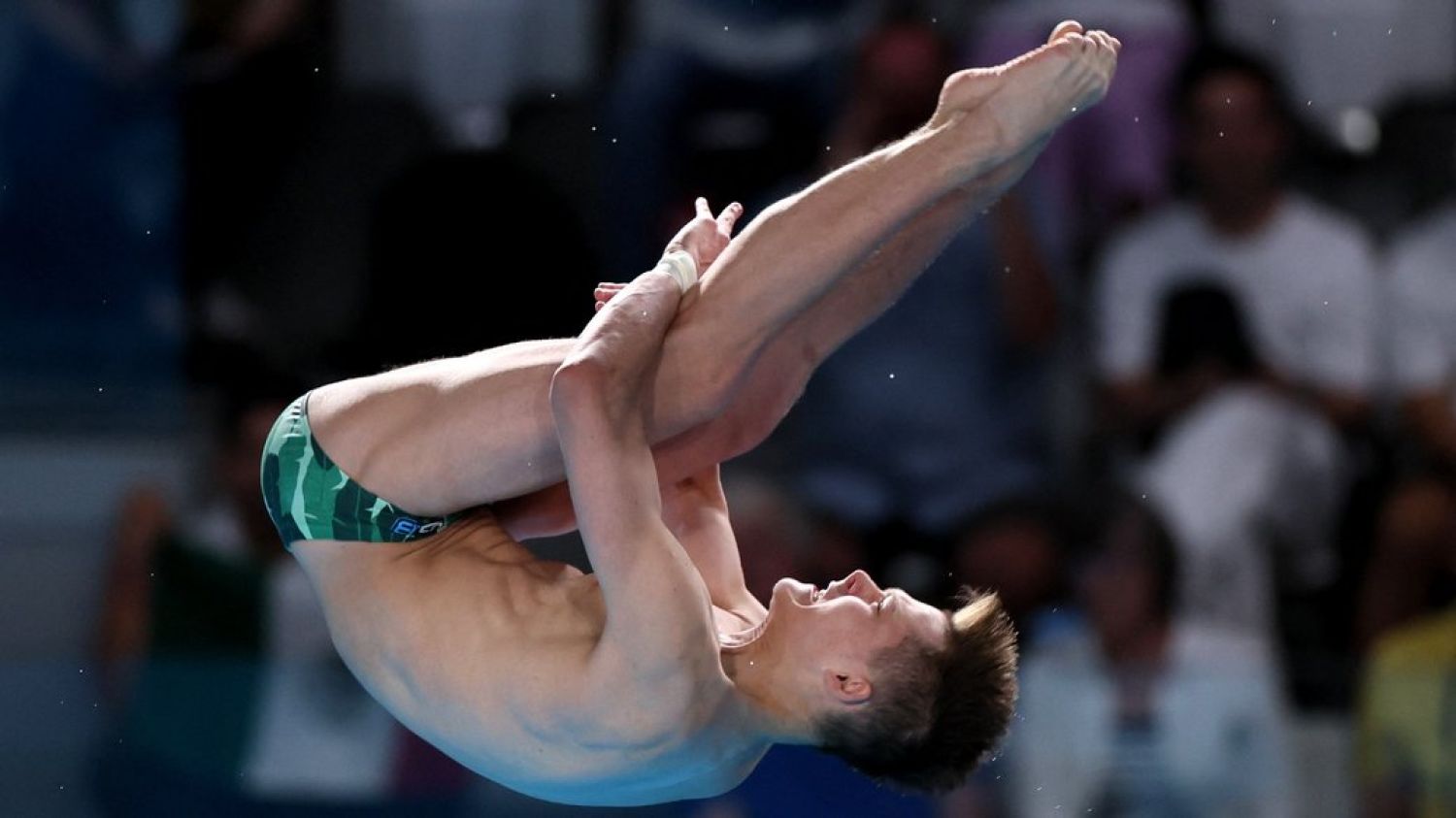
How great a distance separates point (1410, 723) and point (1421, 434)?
731 mm

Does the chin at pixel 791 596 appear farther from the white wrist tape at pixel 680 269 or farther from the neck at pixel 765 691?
the white wrist tape at pixel 680 269

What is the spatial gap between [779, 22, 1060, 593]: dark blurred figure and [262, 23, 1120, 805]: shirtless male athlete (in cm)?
175

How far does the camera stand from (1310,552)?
429 cm

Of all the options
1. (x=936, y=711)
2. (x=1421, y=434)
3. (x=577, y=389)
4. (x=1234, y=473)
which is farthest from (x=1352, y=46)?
(x=577, y=389)

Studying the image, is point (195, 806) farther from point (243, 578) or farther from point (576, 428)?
point (576, 428)

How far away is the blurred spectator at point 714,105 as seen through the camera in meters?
4.59

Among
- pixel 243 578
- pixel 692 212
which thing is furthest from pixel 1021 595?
pixel 243 578

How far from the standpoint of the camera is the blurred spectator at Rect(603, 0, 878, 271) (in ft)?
15.1

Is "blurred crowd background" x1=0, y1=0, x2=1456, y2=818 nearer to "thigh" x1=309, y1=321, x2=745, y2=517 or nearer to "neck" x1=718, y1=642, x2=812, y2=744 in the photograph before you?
"neck" x1=718, y1=642, x2=812, y2=744

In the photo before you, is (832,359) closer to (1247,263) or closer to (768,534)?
(768,534)

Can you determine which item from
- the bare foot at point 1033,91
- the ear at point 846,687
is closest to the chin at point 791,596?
the ear at point 846,687

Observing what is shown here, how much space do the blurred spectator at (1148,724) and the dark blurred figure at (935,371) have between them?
0.47 metres

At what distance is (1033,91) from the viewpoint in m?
2.43

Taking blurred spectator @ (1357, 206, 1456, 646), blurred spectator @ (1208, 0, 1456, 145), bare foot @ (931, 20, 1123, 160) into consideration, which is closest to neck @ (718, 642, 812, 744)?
bare foot @ (931, 20, 1123, 160)
